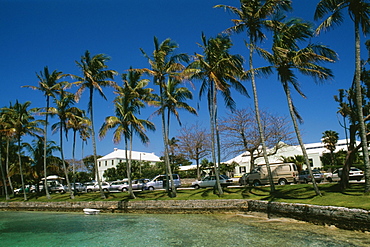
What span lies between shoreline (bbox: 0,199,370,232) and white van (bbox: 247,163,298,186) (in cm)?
738

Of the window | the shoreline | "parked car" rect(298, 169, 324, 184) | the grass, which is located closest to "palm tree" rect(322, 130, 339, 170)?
the window

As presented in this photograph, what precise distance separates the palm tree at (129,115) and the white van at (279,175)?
412 inches

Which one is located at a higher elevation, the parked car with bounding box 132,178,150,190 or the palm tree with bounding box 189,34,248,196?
the palm tree with bounding box 189,34,248,196

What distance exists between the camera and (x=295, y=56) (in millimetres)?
16562

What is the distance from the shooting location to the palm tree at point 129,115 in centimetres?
2575

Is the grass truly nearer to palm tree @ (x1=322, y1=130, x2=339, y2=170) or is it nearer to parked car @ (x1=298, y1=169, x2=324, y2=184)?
parked car @ (x1=298, y1=169, x2=324, y2=184)

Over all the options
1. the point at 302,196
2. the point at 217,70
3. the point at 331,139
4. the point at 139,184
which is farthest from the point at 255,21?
the point at 331,139

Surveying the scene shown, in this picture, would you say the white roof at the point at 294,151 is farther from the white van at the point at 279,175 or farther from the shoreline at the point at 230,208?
the shoreline at the point at 230,208

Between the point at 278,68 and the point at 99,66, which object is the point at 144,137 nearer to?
the point at 99,66

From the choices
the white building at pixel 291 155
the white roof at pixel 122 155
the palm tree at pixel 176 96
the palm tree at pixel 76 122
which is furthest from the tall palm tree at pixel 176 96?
the white roof at pixel 122 155

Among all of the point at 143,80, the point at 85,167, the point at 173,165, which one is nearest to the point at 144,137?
the point at 143,80

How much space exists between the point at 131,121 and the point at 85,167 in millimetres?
48018

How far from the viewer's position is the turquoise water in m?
11.3

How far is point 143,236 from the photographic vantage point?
1387 cm
